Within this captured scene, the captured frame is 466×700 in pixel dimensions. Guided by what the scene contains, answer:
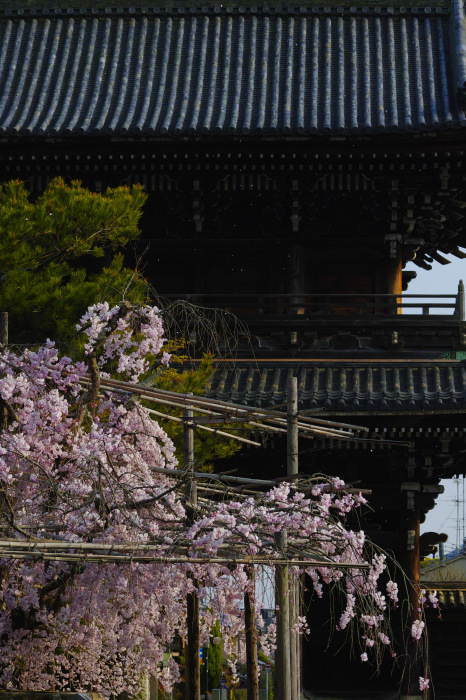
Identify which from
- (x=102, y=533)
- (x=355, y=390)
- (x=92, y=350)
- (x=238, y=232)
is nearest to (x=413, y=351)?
(x=355, y=390)

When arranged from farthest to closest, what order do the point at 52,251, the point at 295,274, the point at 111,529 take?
the point at 295,274, the point at 52,251, the point at 111,529

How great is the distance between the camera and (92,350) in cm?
1191

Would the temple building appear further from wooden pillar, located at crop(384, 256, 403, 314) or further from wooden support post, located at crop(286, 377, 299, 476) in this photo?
wooden support post, located at crop(286, 377, 299, 476)

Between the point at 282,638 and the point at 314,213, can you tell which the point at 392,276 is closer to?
the point at 314,213

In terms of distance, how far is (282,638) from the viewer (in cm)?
1125

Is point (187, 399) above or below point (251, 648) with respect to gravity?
above

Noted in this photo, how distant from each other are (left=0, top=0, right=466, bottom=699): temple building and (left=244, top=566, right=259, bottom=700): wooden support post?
5.79m

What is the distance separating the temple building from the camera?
18.0 meters

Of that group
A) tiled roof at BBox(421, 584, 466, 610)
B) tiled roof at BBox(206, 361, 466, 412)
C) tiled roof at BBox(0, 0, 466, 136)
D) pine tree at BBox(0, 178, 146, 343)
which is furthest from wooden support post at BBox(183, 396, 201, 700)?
tiled roof at BBox(421, 584, 466, 610)

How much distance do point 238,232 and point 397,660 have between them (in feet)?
21.7

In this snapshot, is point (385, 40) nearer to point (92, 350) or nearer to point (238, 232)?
point (238, 232)

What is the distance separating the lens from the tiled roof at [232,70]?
62.6 ft

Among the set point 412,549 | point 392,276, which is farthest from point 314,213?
point 412,549

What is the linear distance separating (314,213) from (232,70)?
3598mm
